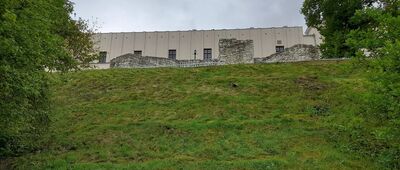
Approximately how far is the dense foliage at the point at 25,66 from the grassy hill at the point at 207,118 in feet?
3.01

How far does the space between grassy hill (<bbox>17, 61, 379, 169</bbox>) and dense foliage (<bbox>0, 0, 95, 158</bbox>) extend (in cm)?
92

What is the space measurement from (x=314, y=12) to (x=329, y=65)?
9.68m

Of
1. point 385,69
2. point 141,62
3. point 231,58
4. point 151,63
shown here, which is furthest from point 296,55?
point 385,69

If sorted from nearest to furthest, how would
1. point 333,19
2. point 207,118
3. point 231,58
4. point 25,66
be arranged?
point 25,66
point 207,118
point 231,58
point 333,19

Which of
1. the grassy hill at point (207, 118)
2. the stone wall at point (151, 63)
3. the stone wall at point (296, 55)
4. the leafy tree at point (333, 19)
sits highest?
the leafy tree at point (333, 19)

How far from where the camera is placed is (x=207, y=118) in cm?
Result: 2269

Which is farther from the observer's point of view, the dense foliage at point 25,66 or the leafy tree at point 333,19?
the leafy tree at point 333,19

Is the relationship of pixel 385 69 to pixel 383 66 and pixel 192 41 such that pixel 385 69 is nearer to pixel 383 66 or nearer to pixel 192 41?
pixel 383 66

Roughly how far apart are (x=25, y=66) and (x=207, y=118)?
8937 mm

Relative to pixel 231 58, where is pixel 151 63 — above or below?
below

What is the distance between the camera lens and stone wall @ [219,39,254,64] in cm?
3466

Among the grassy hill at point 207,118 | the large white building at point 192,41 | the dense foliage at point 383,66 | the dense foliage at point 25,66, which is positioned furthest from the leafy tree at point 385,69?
the large white building at point 192,41

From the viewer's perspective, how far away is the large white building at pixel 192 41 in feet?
173

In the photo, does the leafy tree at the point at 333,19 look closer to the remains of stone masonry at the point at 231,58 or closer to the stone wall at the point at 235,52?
the remains of stone masonry at the point at 231,58
